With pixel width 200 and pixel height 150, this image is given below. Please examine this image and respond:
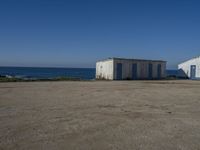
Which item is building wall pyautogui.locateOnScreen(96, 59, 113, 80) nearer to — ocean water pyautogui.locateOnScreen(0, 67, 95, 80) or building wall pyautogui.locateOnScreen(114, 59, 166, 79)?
building wall pyautogui.locateOnScreen(114, 59, 166, 79)

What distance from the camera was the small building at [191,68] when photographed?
27.5 metres

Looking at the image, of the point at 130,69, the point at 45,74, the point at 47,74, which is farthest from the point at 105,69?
the point at 45,74

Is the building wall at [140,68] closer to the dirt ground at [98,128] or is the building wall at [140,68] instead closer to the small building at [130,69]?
the small building at [130,69]

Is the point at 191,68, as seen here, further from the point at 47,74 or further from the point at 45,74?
the point at 45,74

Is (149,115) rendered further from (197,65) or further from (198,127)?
(197,65)

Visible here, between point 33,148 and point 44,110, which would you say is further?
point 44,110

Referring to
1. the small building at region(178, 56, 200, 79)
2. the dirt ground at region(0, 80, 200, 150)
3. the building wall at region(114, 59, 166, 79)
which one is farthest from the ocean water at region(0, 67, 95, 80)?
the dirt ground at region(0, 80, 200, 150)

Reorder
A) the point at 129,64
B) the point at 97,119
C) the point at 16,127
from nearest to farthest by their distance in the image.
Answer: the point at 16,127, the point at 97,119, the point at 129,64

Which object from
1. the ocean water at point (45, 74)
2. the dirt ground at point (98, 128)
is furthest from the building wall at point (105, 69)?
the dirt ground at point (98, 128)

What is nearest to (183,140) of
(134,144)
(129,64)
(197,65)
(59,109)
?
(134,144)

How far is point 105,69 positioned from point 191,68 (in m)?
11.5

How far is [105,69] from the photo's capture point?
88.1 ft

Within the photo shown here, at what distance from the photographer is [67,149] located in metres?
3.93

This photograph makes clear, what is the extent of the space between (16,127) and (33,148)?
1.49 metres
